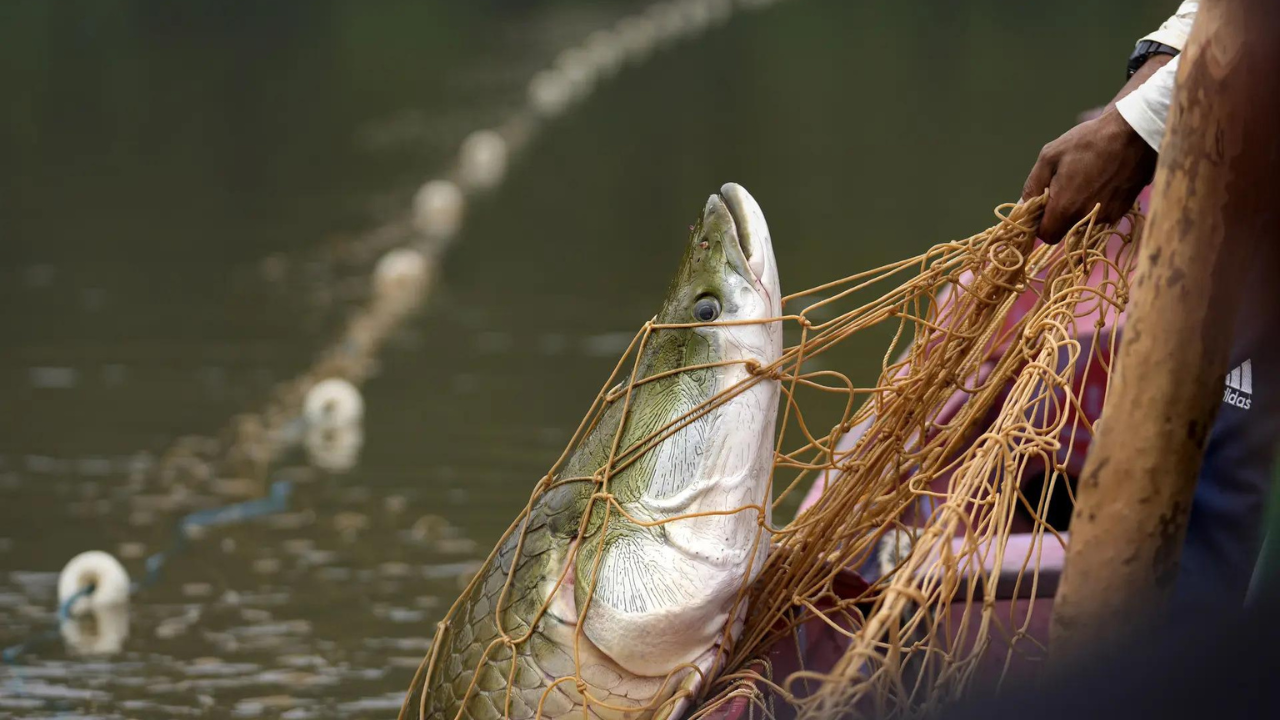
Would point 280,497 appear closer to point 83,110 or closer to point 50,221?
point 50,221

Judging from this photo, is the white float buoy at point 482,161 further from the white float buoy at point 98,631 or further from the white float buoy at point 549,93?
the white float buoy at point 98,631

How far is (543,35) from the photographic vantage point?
22.1 m

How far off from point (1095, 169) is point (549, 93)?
50.0ft

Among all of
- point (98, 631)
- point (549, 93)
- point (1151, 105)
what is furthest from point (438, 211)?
point (1151, 105)

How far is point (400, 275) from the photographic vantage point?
8789 mm

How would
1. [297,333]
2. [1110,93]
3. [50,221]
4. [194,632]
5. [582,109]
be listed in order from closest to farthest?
[194,632] < [297,333] < [50,221] < [1110,93] < [582,109]

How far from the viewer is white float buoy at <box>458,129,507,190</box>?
12.4 meters

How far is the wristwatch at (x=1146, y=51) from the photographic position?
7.36 feet

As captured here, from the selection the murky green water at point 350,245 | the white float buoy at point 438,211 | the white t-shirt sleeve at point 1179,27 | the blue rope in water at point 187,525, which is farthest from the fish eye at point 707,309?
the white float buoy at point 438,211

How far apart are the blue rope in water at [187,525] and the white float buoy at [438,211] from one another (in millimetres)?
4994

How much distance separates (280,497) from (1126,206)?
152 inches

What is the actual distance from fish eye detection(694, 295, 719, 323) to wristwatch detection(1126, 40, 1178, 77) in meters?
0.72

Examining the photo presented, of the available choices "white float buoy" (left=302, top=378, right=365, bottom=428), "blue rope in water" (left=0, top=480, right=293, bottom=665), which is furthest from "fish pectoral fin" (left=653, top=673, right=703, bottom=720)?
"white float buoy" (left=302, top=378, right=365, bottom=428)

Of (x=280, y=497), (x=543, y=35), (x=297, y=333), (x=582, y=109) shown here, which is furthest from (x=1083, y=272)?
(x=543, y=35)
